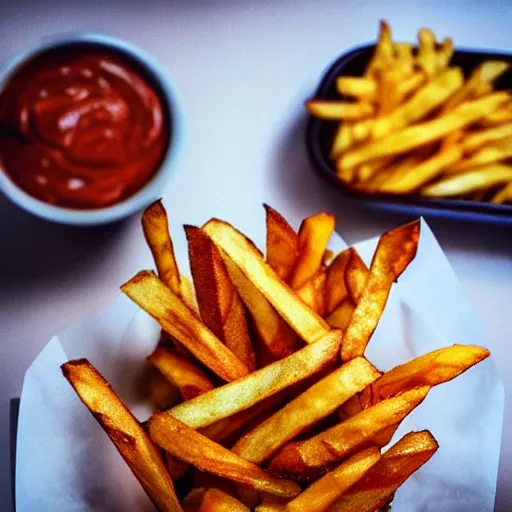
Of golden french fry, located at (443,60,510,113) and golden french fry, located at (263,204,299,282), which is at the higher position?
golden french fry, located at (443,60,510,113)

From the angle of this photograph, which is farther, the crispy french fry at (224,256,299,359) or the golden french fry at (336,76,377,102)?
the golden french fry at (336,76,377,102)

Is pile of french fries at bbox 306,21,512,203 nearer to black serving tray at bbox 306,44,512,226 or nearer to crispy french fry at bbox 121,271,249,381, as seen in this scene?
black serving tray at bbox 306,44,512,226

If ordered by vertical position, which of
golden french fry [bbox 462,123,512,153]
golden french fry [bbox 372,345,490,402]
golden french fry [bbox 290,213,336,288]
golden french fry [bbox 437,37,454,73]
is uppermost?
golden french fry [bbox 437,37,454,73]

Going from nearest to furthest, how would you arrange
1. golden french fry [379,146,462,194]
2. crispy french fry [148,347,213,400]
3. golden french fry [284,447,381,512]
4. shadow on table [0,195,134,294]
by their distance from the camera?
golden french fry [284,447,381,512] < crispy french fry [148,347,213,400] < golden french fry [379,146,462,194] < shadow on table [0,195,134,294]

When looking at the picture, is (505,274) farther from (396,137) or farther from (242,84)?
(242,84)

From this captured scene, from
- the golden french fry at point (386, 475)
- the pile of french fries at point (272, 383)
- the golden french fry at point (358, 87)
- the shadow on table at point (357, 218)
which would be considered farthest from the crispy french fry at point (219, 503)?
the golden french fry at point (358, 87)

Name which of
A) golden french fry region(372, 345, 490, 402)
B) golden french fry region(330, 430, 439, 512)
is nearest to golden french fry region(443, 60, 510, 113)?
golden french fry region(372, 345, 490, 402)
